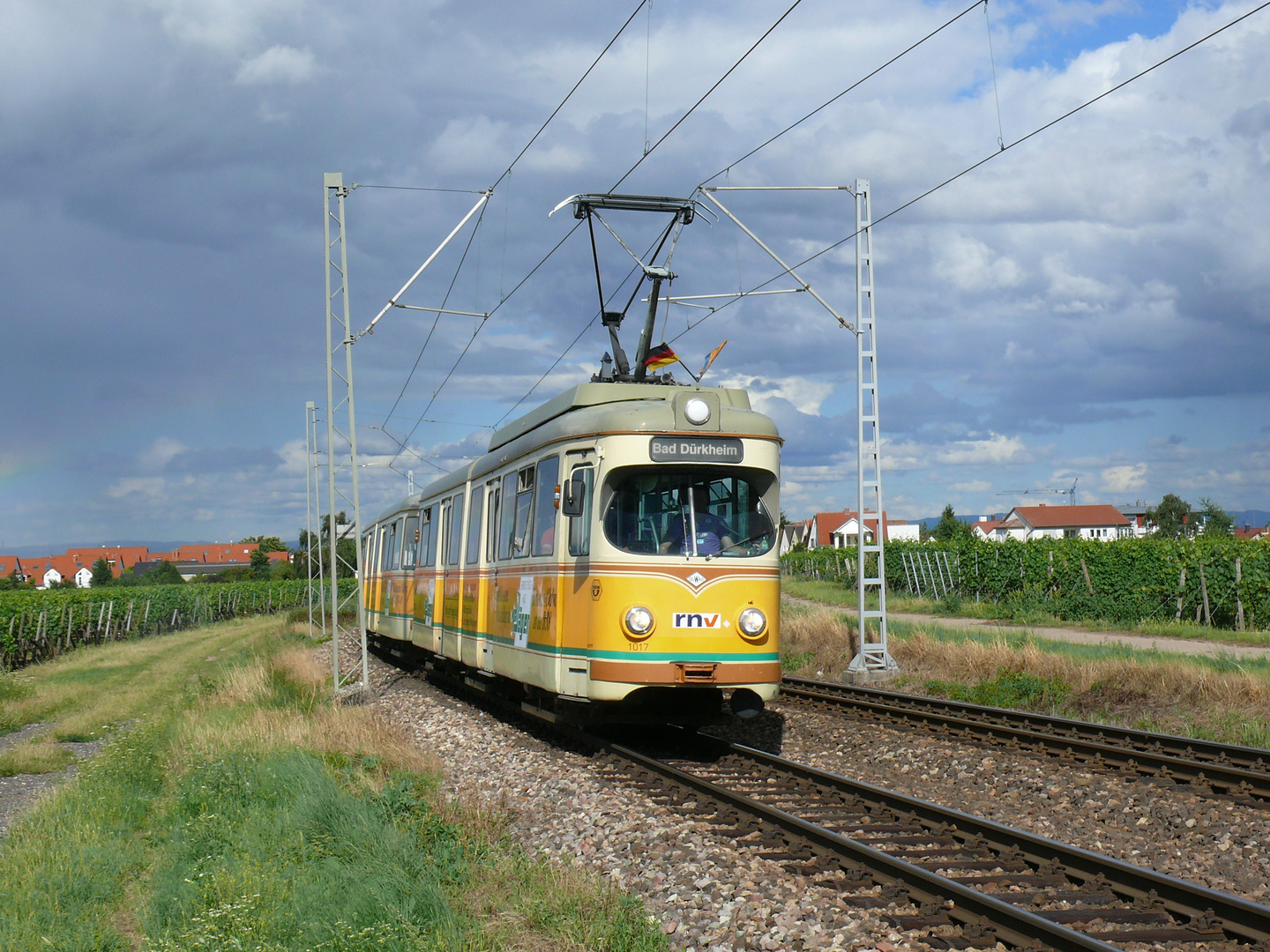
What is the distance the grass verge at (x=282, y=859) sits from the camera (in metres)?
5.89

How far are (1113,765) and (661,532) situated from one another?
15.2ft

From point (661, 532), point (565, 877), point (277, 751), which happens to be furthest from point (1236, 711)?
point (277, 751)

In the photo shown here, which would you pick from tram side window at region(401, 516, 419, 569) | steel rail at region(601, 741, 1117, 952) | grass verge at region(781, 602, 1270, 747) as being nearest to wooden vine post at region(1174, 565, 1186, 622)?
grass verge at region(781, 602, 1270, 747)

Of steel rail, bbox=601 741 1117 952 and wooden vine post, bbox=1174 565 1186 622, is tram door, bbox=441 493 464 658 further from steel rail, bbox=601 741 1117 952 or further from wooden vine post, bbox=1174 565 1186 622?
wooden vine post, bbox=1174 565 1186 622

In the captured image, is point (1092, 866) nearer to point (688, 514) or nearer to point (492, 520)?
point (688, 514)

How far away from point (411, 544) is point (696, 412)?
11955 millimetres

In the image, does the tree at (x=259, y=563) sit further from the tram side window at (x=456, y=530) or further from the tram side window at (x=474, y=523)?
the tram side window at (x=474, y=523)

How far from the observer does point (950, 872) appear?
652 centimetres

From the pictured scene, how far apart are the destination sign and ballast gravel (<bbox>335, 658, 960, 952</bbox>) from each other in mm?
3050

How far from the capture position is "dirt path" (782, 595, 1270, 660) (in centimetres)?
1945

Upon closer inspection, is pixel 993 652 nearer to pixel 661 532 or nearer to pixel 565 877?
pixel 661 532

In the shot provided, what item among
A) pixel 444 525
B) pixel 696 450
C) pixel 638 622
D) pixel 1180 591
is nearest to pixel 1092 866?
pixel 638 622

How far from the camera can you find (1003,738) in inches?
433

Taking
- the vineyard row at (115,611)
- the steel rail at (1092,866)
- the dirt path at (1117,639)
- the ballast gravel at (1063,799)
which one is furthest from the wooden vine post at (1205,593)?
the vineyard row at (115,611)
